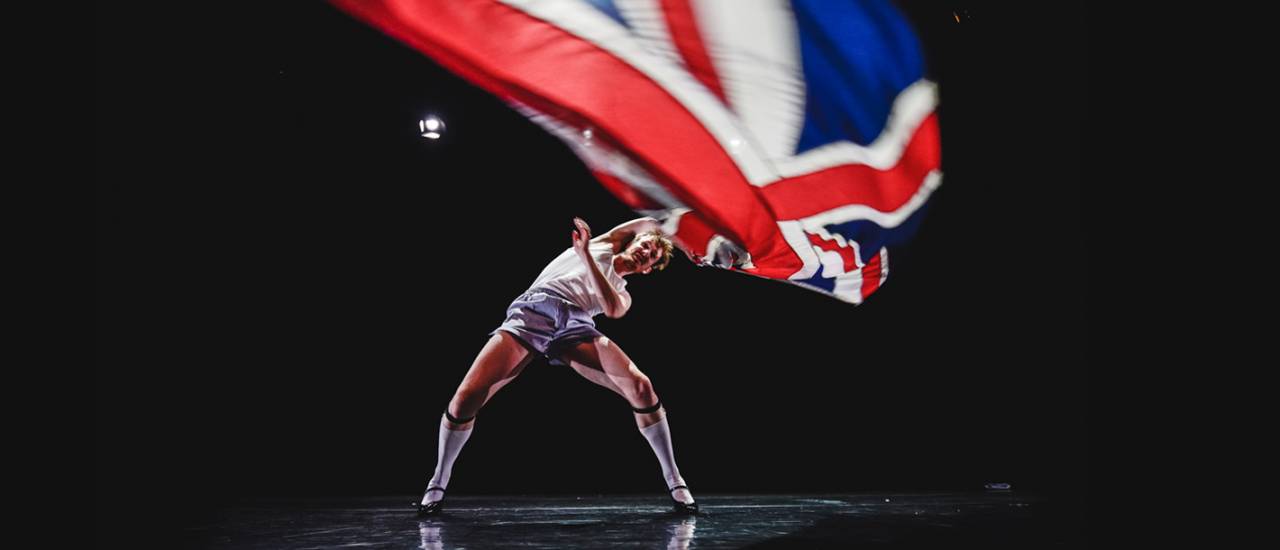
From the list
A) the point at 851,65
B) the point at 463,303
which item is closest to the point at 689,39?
the point at 851,65

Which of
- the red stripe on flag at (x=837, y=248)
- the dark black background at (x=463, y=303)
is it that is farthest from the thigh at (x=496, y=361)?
the dark black background at (x=463, y=303)

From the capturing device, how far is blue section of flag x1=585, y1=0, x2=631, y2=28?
5.89 feet

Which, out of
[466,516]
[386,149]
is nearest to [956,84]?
[386,149]

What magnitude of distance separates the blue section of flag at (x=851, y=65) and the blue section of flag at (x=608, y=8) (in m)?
0.60

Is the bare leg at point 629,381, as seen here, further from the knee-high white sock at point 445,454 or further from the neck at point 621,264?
the knee-high white sock at point 445,454

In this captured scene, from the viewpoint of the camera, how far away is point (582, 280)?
116 inches

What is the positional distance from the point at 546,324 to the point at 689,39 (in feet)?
4.19

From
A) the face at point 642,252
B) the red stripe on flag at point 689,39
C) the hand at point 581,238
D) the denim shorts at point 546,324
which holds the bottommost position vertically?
the denim shorts at point 546,324

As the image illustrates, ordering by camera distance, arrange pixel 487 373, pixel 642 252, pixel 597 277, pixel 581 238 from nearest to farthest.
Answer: pixel 581 238, pixel 597 277, pixel 487 373, pixel 642 252

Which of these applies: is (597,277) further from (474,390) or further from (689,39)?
(689,39)

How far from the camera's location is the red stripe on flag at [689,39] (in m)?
1.90

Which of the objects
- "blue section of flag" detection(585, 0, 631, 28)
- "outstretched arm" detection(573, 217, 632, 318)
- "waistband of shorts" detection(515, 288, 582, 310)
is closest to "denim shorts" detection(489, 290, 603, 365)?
"waistband of shorts" detection(515, 288, 582, 310)

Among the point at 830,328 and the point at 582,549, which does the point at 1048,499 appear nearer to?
the point at 830,328

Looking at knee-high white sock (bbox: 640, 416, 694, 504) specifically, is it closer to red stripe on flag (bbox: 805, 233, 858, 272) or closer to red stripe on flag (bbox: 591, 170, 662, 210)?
red stripe on flag (bbox: 805, 233, 858, 272)
